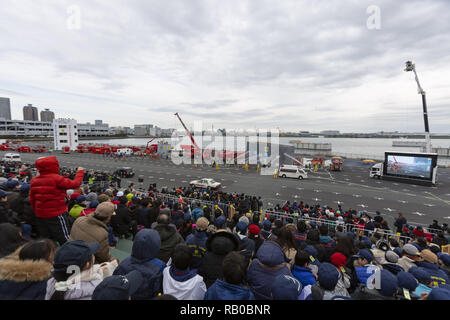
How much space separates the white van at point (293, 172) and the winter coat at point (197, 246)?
29.2m

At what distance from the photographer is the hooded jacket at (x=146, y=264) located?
2.80 m

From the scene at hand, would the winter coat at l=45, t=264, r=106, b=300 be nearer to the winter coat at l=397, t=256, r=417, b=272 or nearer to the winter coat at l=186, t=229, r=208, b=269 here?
the winter coat at l=186, t=229, r=208, b=269

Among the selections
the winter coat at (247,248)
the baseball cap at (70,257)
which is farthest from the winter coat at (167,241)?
the baseball cap at (70,257)

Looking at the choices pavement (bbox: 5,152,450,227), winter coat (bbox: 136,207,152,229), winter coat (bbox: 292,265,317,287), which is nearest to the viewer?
winter coat (bbox: 292,265,317,287)

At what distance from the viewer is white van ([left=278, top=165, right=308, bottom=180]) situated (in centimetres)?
3098

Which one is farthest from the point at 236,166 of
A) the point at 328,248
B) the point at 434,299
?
the point at 434,299

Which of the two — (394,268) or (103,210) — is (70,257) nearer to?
(103,210)

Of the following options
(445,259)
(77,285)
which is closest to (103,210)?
(77,285)

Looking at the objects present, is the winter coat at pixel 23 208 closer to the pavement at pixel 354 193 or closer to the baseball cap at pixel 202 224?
the baseball cap at pixel 202 224

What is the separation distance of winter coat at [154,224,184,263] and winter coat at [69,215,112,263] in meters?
0.97

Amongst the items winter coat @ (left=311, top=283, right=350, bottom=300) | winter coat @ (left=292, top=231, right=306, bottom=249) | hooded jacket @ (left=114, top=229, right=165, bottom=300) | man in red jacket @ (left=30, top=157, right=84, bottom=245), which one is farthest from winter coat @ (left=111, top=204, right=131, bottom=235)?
winter coat @ (left=311, top=283, right=350, bottom=300)

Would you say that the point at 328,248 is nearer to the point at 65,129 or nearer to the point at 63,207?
the point at 63,207

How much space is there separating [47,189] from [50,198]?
0.20 metres

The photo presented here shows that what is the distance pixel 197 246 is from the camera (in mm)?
3832
